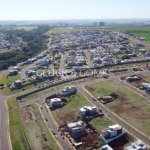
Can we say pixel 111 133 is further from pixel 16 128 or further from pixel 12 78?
pixel 12 78

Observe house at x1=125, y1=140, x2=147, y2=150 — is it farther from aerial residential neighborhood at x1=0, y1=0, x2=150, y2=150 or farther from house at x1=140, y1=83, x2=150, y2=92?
house at x1=140, y1=83, x2=150, y2=92

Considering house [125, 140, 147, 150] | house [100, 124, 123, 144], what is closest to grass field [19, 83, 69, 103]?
house [100, 124, 123, 144]

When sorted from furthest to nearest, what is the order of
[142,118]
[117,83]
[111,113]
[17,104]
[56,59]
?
[56,59], [117,83], [17,104], [111,113], [142,118]

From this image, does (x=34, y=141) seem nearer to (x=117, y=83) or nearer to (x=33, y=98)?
(x=33, y=98)

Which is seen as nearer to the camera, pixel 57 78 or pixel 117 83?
pixel 117 83

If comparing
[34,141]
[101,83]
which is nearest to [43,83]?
[101,83]
